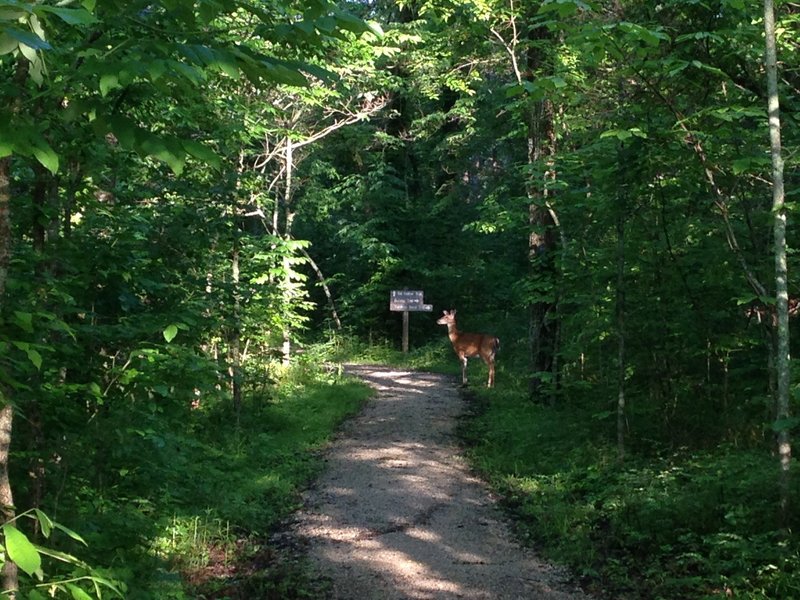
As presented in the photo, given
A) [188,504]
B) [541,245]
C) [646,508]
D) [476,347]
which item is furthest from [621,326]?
[476,347]

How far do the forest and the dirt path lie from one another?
0.31m

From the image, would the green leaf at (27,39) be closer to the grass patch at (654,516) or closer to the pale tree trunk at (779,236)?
the grass patch at (654,516)

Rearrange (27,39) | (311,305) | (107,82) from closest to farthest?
(27,39), (107,82), (311,305)

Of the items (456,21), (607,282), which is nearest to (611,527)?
(607,282)

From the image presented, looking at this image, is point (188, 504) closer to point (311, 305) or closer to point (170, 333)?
point (170, 333)

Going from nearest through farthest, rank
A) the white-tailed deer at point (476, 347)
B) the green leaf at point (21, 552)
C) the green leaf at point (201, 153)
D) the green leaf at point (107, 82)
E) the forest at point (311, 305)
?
1. the green leaf at point (21, 552)
2. the green leaf at point (107, 82)
3. the green leaf at point (201, 153)
4. the forest at point (311, 305)
5. the white-tailed deer at point (476, 347)

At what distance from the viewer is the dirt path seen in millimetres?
5715

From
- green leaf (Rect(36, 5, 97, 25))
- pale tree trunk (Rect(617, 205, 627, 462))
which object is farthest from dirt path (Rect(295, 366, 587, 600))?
green leaf (Rect(36, 5, 97, 25))

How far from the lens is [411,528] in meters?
7.17

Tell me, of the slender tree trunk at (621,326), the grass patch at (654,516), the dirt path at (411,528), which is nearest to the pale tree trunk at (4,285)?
the dirt path at (411,528)

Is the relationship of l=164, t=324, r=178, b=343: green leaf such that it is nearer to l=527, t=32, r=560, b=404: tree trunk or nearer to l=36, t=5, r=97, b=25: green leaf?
l=36, t=5, r=97, b=25: green leaf

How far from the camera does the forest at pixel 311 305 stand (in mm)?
2520

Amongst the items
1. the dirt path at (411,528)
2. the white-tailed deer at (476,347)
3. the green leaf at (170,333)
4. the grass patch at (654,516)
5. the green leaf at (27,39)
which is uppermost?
the green leaf at (27,39)

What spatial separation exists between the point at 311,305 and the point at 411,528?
21.5 feet
